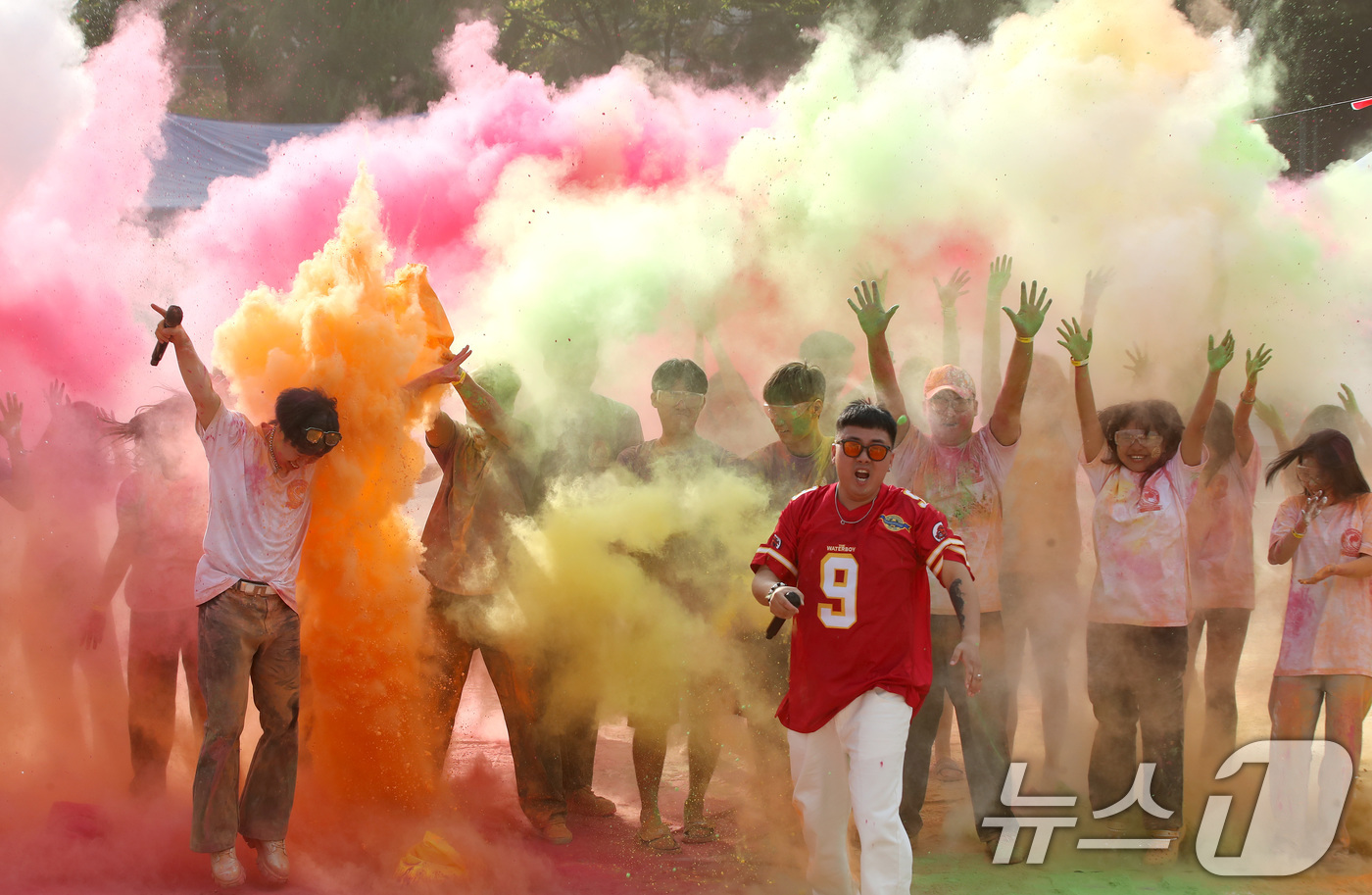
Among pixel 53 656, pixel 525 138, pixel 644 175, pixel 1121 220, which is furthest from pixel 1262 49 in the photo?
pixel 53 656

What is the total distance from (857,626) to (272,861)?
2.13 metres

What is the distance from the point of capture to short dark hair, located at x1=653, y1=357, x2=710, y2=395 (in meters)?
4.58

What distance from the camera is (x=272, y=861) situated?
3779mm

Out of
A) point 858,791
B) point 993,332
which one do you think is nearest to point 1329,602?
point 993,332

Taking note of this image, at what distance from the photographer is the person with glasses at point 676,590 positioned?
4402 millimetres

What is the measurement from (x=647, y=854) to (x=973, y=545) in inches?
68.3

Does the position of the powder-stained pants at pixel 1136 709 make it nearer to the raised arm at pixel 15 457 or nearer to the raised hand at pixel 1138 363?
the raised hand at pixel 1138 363

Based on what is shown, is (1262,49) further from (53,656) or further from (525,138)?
(53,656)

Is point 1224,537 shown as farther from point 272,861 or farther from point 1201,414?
point 272,861

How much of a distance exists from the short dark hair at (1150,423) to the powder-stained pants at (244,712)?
10.6ft

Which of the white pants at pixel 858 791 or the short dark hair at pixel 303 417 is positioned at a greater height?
the short dark hair at pixel 303 417

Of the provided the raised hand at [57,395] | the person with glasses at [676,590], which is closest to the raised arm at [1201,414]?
the person with glasses at [676,590]

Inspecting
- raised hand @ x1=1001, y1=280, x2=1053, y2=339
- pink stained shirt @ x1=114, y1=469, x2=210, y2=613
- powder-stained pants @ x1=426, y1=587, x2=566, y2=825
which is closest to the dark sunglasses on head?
raised hand @ x1=1001, y1=280, x2=1053, y2=339

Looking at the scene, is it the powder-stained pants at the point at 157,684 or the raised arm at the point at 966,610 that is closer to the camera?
the raised arm at the point at 966,610
